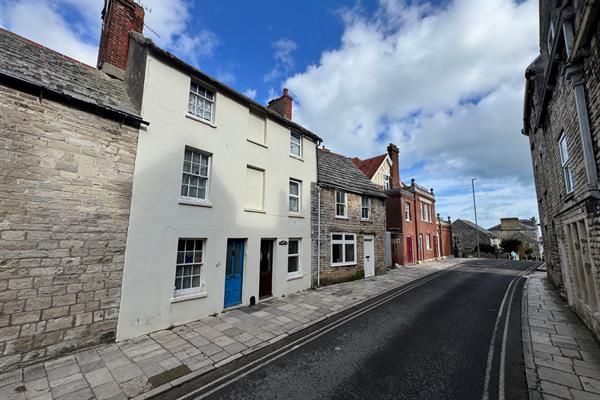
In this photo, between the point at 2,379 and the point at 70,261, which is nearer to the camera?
the point at 2,379

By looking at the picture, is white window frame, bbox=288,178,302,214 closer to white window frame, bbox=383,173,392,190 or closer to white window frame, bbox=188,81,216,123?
white window frame, bbox=188,81,216,123

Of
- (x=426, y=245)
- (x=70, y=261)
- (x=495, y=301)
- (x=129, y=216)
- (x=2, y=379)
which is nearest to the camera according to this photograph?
(x=2, y=379)

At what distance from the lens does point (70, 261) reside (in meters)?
6.24

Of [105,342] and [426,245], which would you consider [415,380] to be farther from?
[426,245]

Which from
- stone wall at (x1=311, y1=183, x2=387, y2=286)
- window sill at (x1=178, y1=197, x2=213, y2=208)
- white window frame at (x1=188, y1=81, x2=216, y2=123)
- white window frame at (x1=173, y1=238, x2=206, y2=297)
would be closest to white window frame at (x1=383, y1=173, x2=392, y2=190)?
stone wall at (x1=311, y1=183, x2=387, y2=286)

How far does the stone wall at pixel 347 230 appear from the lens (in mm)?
13759

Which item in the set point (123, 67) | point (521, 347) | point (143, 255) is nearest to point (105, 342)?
point (143, 255)

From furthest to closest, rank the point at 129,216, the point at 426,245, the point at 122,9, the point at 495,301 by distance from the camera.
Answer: the point at 426,245 → the point at 495,301 → the point at 122,9 → the point at 129,216

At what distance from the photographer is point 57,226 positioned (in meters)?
6.14

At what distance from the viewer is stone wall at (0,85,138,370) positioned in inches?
220

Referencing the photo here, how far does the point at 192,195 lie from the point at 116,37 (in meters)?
6.22

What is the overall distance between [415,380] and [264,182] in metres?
8.71

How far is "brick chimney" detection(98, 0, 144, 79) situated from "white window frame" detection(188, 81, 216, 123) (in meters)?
2.39

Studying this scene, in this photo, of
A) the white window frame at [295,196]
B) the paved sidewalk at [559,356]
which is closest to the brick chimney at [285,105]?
the white window frame at [295,196]
